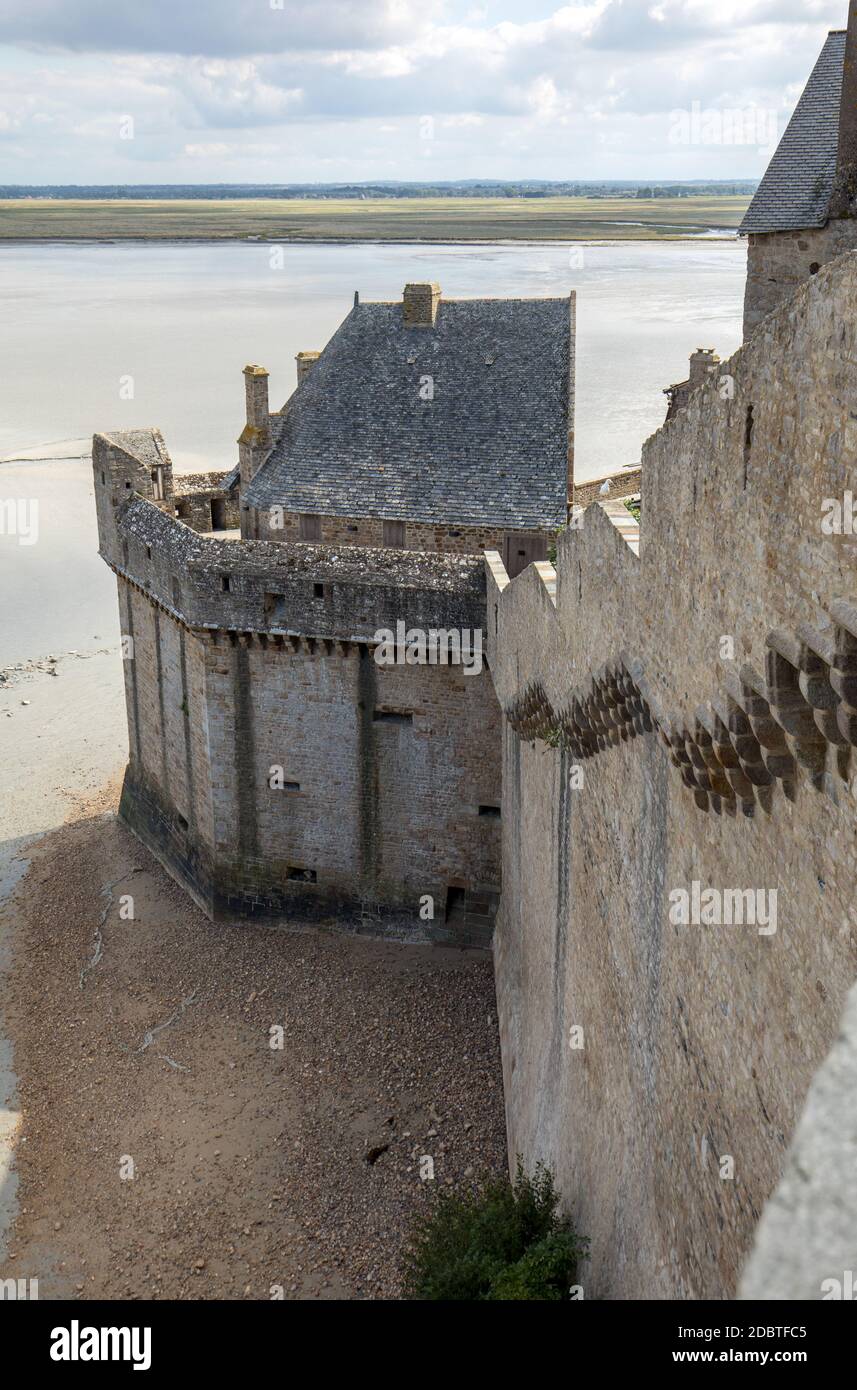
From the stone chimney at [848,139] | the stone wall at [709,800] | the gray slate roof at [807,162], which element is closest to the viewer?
the stone wall at [709,800]

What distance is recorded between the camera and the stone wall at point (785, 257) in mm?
16375

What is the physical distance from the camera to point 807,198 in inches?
664

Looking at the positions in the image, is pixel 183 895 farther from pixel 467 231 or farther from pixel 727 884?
pixel 467 231

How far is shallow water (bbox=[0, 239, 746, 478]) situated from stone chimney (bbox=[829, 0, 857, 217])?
18360 mm

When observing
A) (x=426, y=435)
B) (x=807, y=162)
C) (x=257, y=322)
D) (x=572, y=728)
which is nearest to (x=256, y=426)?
(x=426, y=435)

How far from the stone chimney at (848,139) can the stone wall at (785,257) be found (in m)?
0.22

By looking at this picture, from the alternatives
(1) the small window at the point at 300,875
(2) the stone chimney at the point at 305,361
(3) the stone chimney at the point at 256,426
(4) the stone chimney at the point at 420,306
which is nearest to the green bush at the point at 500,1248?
(1) the small window at the point at 300,875

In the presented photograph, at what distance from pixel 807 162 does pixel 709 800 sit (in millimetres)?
13586

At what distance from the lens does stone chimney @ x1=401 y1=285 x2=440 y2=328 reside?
1001 inches

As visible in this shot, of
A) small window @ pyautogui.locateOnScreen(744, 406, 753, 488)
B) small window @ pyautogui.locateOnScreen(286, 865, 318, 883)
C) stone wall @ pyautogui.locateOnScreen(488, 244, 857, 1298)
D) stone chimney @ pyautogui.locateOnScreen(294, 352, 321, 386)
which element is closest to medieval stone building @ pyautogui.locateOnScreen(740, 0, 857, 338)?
stone wall @ pyautogui.locateOnScreen(488, 244, 857, 1298)

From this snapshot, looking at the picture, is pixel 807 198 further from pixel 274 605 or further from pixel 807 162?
pixel 274 605

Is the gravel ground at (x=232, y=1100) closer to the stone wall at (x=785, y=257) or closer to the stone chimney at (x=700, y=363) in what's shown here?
the stone wall at (x=785, y=257)

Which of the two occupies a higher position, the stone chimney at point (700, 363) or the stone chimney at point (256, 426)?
the stone chimney at point (700, 363)

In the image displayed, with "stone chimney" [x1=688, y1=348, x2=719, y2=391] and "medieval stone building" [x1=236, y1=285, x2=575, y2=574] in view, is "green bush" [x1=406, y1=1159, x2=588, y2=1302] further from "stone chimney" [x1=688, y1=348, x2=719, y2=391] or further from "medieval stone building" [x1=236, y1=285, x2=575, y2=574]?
"stone chimney" [x1=688, y1=348, x2=719, y2=391]
